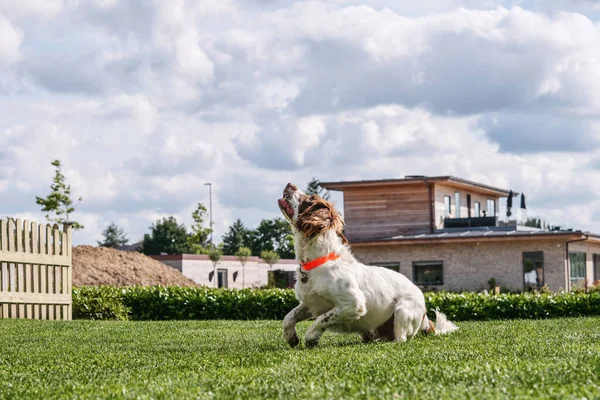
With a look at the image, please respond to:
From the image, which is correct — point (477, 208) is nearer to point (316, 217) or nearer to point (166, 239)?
point (316, 217)

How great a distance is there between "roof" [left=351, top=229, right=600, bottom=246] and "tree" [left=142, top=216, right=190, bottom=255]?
2401 inches

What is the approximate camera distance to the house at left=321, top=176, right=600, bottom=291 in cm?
3959

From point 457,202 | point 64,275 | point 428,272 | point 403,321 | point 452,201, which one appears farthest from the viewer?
point 457,202

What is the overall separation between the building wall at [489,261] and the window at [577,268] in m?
2.07

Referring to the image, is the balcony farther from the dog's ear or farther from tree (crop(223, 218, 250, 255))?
tree (crop(223, 218, 250, 255))

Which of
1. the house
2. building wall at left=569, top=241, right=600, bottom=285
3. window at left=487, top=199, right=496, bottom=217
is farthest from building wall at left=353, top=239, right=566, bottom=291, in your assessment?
window at left=487, top=199, right=496, bottom=217

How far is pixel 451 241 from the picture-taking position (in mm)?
40281

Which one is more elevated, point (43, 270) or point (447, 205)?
point (447, 205)

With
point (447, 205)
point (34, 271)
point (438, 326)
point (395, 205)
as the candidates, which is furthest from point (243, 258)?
point (438, 326)

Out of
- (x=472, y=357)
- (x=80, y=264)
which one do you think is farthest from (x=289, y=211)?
(x=80, y=264)

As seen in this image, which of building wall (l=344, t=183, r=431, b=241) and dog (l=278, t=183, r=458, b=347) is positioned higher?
building wall (l=344, t=183, r=431, b=241)

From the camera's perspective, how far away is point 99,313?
20484 mm

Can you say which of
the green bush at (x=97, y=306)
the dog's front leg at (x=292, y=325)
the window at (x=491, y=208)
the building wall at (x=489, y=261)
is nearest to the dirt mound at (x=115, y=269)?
the green bush at (x=97, y=306)

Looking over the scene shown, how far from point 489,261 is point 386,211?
789 centimetres
